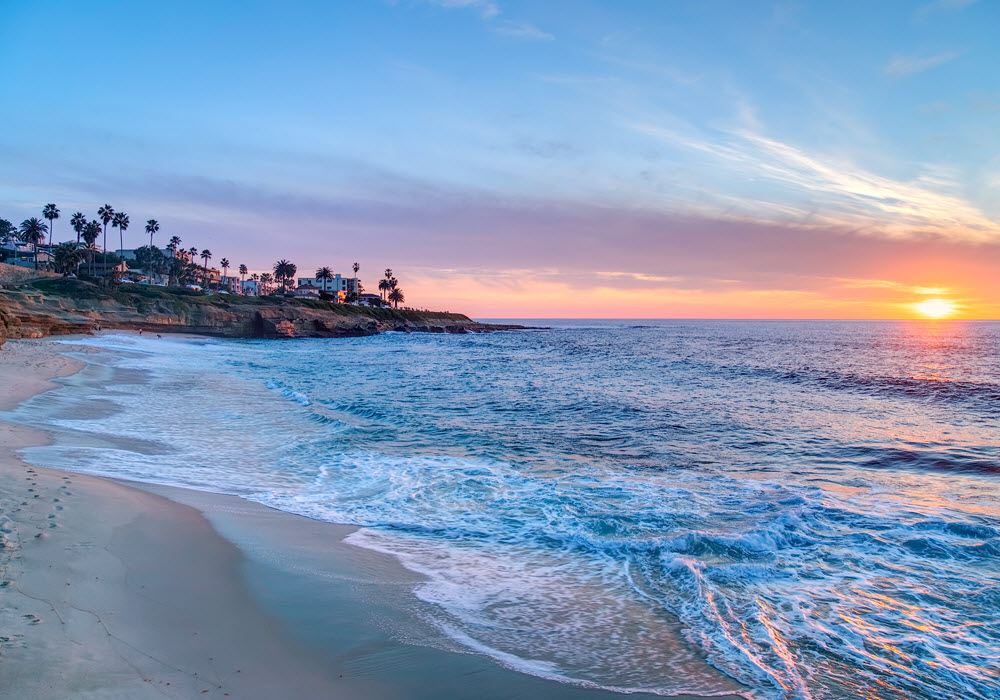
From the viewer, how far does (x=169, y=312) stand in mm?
66562

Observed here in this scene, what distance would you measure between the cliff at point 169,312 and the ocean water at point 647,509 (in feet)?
128

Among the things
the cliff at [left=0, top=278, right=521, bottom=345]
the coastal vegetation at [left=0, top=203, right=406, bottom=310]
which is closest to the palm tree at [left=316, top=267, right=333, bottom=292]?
the coastal vegetation at [left=0, top=203, right=406, bottom=310]

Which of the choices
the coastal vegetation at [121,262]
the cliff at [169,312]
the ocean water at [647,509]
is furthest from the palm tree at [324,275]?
the ocean water at [647,509]

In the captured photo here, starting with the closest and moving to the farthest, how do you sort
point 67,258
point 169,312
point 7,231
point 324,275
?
point 169,312, point 67,258, point 7,231, point 324,275

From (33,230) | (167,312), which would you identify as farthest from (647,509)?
(33,230)

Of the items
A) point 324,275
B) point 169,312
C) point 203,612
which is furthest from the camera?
point 324,275

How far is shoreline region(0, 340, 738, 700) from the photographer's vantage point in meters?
3.98

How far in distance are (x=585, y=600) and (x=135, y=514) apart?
626 cm

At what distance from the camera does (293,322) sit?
77.2 m

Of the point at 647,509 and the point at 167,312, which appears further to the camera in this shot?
the point at 167,312

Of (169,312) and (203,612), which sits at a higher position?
(169,312)

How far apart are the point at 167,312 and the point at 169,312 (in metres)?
0.27

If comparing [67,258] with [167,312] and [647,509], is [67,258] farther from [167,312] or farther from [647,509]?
[647,509]

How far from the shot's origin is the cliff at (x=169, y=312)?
53.6 meters
